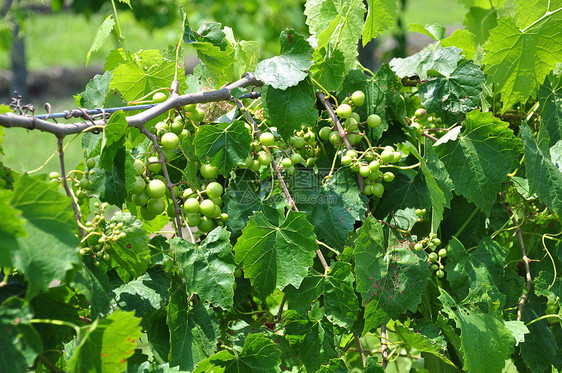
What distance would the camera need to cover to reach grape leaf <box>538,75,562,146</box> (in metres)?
1.65

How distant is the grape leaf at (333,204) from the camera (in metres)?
1.44

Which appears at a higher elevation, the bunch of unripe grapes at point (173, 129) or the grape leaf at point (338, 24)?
the grape leaf at point (338, 24)

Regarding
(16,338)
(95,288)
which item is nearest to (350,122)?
(95,288)

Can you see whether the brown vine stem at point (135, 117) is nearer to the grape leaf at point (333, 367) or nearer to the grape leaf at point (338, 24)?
the grape leaf at point (338, 24)

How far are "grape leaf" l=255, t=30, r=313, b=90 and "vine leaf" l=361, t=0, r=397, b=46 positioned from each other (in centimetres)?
27

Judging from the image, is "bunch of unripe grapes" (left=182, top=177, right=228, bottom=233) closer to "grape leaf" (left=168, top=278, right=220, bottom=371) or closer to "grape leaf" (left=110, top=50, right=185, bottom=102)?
"grape leaf" (left=168, top=278, right=220, bottom=371)

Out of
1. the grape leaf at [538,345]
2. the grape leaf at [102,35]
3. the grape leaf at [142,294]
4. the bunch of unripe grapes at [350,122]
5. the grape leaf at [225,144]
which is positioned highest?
the grape leaf at [102,35]

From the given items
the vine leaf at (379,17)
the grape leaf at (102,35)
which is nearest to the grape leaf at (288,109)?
the vine leaf at (379,17)

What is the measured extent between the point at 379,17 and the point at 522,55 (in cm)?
40

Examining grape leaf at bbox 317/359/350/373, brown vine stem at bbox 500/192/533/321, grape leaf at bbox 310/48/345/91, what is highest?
grape leaf at bbox 310/48/345/91

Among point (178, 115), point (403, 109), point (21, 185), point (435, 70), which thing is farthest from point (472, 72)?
point (21, 185)

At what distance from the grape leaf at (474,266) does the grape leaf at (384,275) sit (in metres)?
0.19

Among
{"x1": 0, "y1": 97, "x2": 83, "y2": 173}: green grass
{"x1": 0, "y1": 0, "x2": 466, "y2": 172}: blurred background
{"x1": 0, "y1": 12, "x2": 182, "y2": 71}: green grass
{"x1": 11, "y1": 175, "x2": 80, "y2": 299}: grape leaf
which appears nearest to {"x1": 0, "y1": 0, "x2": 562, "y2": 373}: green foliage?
{"x1": 11, "y1": 175, "x2": 80, "y2": 299}: grape leaf

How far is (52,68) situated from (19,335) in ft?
32.0
